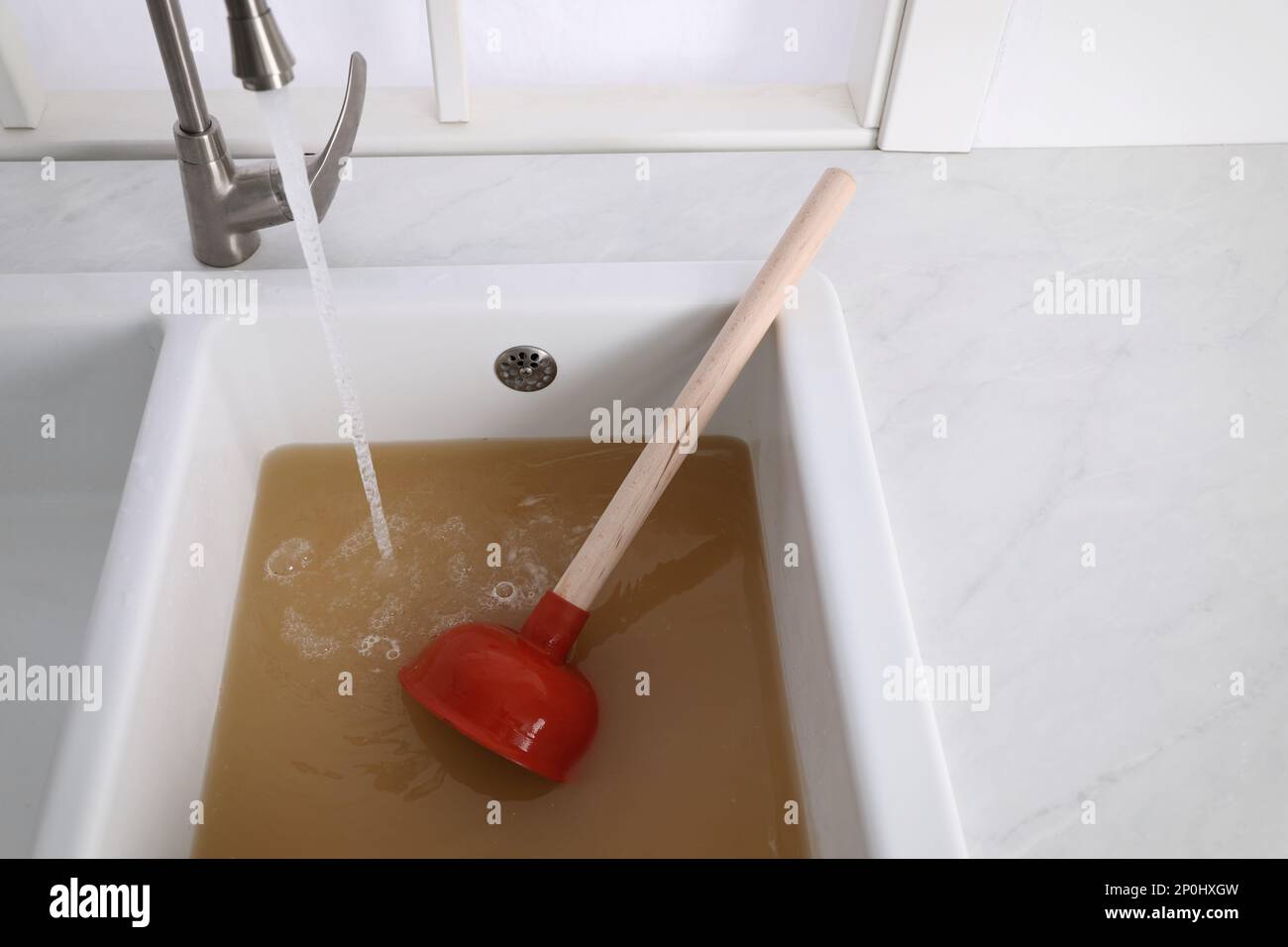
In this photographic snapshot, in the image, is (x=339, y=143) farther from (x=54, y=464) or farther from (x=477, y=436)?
(x=54, y=464)

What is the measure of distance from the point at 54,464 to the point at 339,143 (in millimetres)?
371

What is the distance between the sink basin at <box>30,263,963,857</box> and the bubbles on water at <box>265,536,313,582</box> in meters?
0.03

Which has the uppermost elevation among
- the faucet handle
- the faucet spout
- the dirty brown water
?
the faucet handle

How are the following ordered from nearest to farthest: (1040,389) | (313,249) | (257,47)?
(257,47) → (313,249) → (1040,389)

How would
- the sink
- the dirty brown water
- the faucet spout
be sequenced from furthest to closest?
the sink → the dirty brown water → the faucet spout

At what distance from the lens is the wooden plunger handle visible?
2.45 ft

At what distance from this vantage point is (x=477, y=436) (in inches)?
36.2

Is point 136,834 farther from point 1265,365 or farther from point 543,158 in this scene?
point 1265,365

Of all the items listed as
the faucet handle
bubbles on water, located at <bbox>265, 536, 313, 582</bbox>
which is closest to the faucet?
the faucet handle

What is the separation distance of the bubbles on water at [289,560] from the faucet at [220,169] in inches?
9.4

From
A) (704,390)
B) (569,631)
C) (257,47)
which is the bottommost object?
(569,631)

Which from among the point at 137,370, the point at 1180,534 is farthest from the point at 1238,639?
the point at 137,370

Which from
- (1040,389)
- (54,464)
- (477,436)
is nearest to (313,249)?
(477,436)

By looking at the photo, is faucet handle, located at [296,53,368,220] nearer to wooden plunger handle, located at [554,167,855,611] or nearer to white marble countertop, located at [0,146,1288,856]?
white marble countertop, located at [0,146,1288,856]
